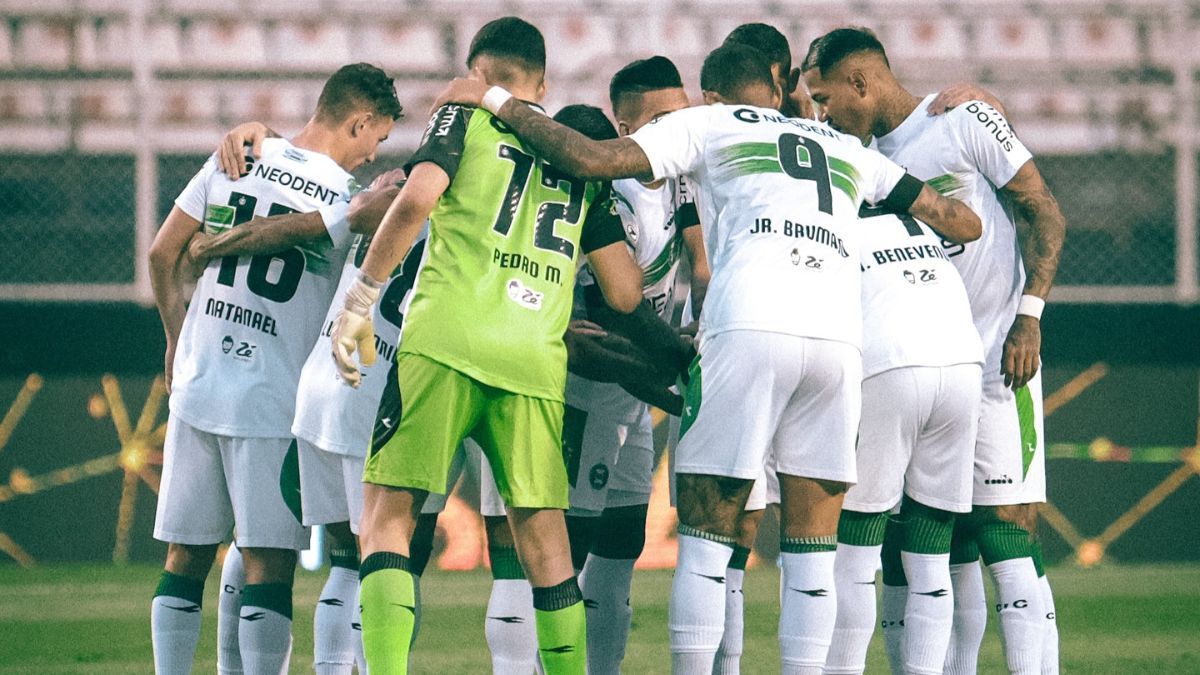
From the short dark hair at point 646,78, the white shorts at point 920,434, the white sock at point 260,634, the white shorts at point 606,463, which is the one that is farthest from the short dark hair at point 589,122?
the white sock at point 260,634

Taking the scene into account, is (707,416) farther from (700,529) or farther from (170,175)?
(170,175)

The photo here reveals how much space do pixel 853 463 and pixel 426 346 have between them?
1343 mm

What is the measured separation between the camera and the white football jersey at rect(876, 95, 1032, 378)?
17.3 ft

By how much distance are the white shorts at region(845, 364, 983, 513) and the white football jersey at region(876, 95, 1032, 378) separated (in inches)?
16.6

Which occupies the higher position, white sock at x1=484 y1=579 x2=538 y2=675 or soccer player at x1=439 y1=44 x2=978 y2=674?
soccer player at x1=439 y1=44 x2=978 y2=674

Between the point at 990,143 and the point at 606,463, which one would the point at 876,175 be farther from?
the point at 606,463

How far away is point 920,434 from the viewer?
496 centimetres

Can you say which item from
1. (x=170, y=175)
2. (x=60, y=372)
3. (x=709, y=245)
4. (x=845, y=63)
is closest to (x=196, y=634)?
(x=709, y=245)

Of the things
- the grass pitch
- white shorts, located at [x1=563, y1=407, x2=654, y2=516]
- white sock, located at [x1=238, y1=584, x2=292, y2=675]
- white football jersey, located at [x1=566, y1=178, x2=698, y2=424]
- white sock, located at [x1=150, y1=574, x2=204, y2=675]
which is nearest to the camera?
white sock, located at [x1=238, y1=584, x2=292, y2=675]

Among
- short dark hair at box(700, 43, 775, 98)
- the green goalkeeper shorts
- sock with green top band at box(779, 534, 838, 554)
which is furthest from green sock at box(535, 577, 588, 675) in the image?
short dark hair at box(700, 43, 775, 98)

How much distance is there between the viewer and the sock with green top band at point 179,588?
16.6 feet

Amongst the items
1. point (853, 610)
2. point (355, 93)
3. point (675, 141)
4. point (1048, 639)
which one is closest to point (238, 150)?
point (355, 93)

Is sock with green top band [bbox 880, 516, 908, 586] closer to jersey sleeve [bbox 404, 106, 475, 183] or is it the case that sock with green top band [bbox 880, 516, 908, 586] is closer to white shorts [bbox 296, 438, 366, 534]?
white shorts [bbox 296, 438, 366, 534]

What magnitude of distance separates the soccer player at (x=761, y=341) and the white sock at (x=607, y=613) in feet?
2.96
